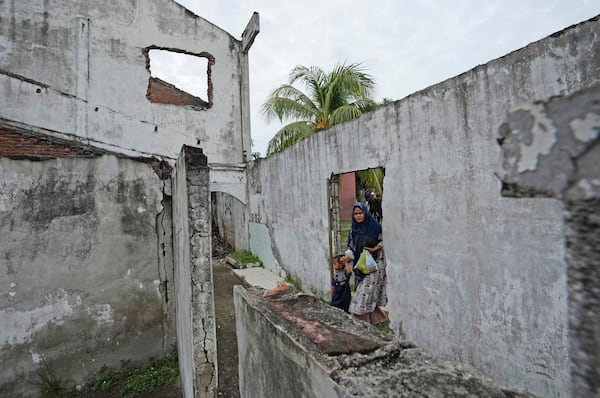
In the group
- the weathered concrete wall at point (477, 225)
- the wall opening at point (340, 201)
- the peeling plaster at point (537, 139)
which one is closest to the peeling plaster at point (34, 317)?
the wall opening at point (340, 201)

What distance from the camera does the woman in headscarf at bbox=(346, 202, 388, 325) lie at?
430 centimetres

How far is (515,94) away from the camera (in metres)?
2.87

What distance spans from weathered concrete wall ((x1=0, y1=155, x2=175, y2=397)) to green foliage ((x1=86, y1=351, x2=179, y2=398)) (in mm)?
115

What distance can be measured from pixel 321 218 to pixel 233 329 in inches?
93.5

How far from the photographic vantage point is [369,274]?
169 inches

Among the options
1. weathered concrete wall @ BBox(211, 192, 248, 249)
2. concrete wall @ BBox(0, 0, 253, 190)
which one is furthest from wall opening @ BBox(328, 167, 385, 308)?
concrete wall @ BBox(0, 0, 253, 190)

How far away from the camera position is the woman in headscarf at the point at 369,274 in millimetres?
→ 4297

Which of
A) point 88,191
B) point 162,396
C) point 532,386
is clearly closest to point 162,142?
point 88,191

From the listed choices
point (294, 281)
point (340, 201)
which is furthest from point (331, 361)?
point (340, 201)

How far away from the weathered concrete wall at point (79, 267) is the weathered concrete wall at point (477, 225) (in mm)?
3039

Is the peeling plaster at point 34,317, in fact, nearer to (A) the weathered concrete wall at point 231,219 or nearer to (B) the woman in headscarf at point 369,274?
(B) the woman in headscarf at point 369,274

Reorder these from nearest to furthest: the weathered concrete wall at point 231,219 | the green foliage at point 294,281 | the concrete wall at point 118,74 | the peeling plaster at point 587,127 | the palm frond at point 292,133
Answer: the peeling plaster at point 587,127 → the green foliage at point 294,281 → the concrete wall at point 118,74 → the weathered concrete wall at point 231,219 → the palm frond at point 292,133

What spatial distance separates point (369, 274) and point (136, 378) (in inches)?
124

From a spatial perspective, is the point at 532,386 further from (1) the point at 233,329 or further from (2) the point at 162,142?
(2) the point at 162,142
